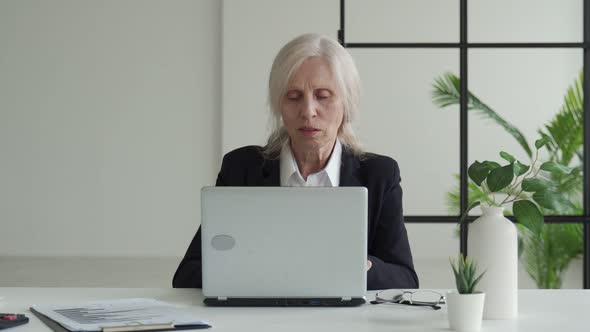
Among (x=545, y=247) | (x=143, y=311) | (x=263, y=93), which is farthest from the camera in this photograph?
(x=263, y=93)

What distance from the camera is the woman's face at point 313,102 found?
8.09 ft

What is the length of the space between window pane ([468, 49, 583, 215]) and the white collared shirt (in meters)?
4.32

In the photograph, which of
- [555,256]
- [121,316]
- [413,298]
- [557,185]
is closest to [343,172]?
[413,298]

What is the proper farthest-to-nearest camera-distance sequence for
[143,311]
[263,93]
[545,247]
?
1. [263,93]
2. [545,247]
3. [143,311]

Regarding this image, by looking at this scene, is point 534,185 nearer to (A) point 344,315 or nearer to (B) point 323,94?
(A) point 344,315

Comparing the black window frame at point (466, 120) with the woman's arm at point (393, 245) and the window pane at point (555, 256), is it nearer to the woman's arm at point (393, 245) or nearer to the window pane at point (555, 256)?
the window pane at point (555, 256)

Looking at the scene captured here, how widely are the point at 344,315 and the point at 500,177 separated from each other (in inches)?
17.3

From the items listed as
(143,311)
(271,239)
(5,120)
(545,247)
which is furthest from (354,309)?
(5,120)

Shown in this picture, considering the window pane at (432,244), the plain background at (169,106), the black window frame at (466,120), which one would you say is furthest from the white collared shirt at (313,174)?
the window pane at (432,244)

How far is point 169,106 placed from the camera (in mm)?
7719

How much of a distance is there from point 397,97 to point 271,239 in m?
5.53

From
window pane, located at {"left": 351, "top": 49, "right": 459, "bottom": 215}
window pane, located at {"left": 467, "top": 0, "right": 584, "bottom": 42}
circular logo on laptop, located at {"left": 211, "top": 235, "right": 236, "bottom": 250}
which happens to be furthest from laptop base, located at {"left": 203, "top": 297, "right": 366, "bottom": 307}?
window pane, located at {"left": 467, "top": 0, "right": 584, "bottom": 42}

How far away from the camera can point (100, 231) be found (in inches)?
308

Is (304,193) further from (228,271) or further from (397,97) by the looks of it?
(397,97)
